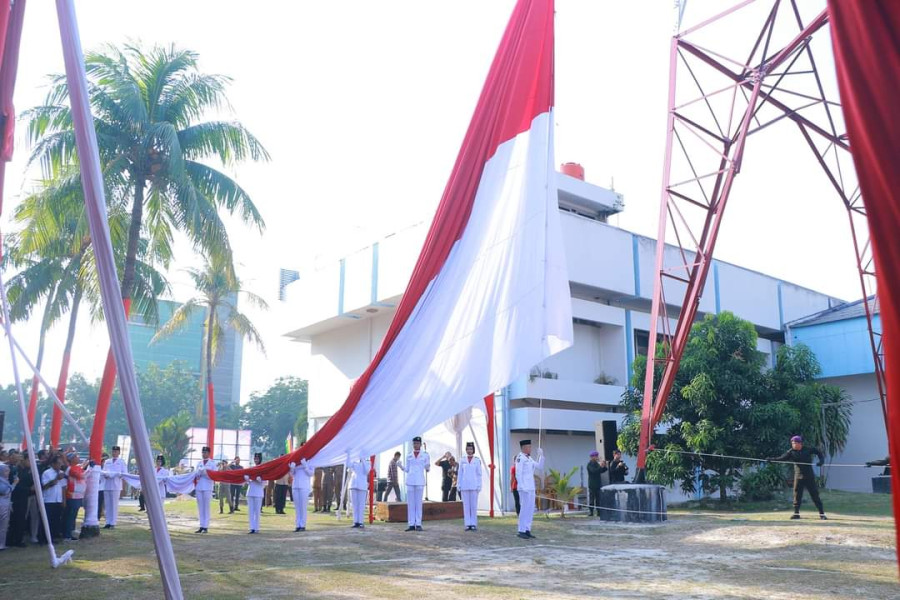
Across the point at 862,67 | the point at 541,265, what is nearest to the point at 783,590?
the point at 541,265

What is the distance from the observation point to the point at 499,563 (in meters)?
9.76

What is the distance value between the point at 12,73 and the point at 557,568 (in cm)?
759

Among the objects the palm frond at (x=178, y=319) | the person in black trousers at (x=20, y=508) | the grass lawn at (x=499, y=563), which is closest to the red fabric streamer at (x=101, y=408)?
the grass lawn at (x=499, y=563)

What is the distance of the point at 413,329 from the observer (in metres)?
5.80

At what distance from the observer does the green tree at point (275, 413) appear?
6159 centimetres

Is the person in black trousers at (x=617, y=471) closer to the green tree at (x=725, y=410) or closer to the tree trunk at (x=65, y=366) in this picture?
the green tree at (x=725, y=410)

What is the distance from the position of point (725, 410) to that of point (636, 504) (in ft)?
17.8

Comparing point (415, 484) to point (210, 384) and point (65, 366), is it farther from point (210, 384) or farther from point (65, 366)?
point (210, 384)

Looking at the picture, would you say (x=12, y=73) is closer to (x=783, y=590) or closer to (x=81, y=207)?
(x=783, y=590)

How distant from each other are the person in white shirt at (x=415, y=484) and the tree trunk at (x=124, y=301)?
5.95 m

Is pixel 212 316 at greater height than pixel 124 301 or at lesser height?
greater

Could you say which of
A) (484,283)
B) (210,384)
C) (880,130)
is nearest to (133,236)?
(484,283)

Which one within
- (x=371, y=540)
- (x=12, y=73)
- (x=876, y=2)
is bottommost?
(x=371, y=540)

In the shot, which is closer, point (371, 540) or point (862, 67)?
point (862, 67)
